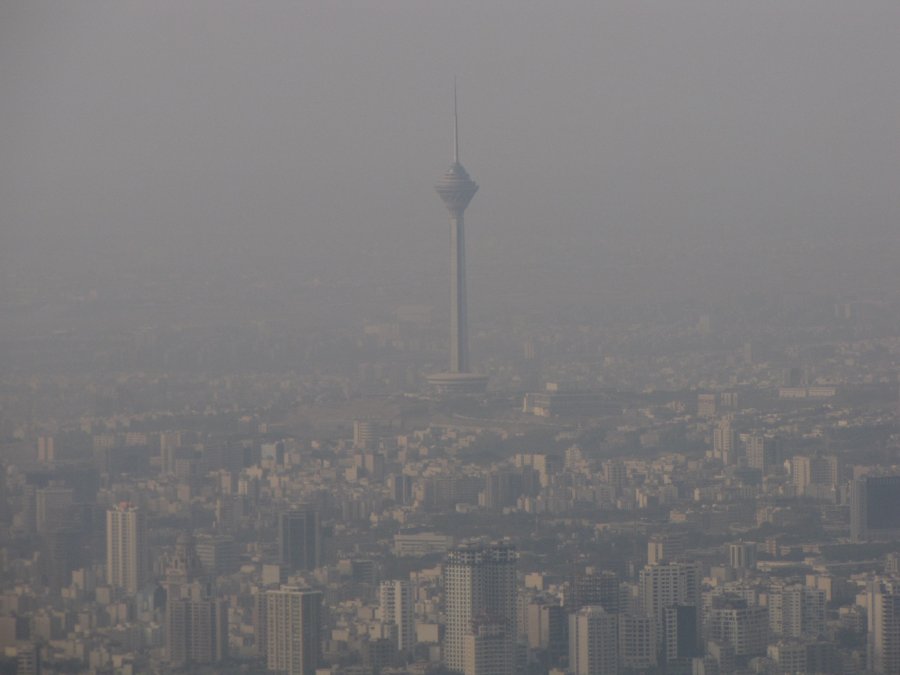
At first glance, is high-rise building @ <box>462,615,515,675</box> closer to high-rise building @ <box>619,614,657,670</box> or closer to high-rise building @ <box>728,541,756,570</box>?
high-rise building @ <box>619,614,657,670</box>

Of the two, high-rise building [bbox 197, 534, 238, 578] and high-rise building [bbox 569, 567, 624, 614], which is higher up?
high-rise building [bbox 197, 534, 238, 578]

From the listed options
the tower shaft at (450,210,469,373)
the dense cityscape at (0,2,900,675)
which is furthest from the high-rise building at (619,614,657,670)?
the tower shaft at (450,210,469,373)

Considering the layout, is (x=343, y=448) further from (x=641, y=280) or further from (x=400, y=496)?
(x=641, y=280)

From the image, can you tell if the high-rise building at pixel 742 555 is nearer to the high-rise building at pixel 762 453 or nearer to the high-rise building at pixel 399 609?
the high-rise building at pixel 399 609

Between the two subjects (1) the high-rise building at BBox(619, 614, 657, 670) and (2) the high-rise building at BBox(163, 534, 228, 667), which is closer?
(2) the high-rise building at BBox(163, 534, 228, 667)

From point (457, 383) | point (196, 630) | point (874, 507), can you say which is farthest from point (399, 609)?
point (457, 383)

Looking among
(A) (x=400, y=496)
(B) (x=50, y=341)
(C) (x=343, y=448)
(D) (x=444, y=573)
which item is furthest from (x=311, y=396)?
(D) (x=444, y=573)
